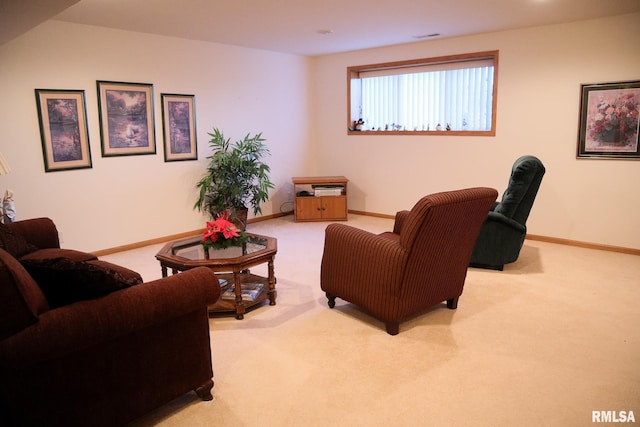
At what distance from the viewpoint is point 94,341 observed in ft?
5.92

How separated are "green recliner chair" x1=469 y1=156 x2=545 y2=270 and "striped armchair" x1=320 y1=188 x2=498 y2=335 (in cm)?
107

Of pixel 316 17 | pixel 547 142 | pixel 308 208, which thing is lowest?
pixel 308 208

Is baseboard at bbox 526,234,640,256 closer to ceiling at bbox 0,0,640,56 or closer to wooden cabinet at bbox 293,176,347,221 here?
ceiling at bbox 0,0,640,56

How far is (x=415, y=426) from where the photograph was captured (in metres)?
2.09

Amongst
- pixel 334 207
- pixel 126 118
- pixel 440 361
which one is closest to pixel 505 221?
pixel 440 361

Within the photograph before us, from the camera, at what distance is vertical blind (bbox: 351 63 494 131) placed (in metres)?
5.70

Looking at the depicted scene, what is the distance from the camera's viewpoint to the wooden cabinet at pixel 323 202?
646cm

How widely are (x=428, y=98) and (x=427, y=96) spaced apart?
0.03 metres

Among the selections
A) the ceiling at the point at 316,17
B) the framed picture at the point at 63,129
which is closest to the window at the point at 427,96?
the ceiling at the point at 316,17

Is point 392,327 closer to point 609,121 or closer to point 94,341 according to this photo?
point 94,341

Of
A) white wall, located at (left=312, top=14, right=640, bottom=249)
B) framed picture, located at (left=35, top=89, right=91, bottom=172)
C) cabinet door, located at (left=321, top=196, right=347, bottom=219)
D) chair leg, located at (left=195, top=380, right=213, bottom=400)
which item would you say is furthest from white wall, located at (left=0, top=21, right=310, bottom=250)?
chair leg, located at (left=195, top=380, right=213, bottom=400)

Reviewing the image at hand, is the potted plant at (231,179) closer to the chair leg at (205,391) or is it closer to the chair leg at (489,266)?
the chair leg at (489,266)

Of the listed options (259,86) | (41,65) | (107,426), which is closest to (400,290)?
(107,426)

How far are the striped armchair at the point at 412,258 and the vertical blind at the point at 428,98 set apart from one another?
3099mm
